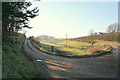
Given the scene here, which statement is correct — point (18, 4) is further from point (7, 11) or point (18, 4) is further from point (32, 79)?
point (32, 79)

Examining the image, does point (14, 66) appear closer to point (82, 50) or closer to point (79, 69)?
point (79, 69)

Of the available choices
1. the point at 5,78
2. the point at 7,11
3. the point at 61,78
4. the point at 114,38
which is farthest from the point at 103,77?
the point at 114,38

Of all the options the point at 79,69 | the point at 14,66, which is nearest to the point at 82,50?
the point at 79,69

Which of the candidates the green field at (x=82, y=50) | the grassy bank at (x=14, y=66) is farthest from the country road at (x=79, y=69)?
the green field at (x=82, y=50)

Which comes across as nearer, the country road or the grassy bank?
the grassy bank

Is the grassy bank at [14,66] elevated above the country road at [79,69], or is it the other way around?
the grassy bank at [14,66]

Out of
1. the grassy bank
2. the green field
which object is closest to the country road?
the grassy bank

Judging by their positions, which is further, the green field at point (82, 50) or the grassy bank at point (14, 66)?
the green field at point (82, 50)

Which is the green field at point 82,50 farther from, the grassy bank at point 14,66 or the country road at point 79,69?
the grassy bank at point 14,66

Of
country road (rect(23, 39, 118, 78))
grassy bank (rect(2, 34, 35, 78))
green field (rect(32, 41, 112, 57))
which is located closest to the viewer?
grassy bank (rect(2, 34, 35, 78))

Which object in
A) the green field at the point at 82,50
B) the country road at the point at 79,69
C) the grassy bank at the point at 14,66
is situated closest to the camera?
the grassy bank at the point at 14,66

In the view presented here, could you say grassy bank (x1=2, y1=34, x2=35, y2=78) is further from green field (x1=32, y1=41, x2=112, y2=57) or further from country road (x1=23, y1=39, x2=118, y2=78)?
green field (x1=32, y1=41, x2=112, y2=57)

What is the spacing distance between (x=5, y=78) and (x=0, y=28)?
4.79 meters

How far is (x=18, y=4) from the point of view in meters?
7.18
